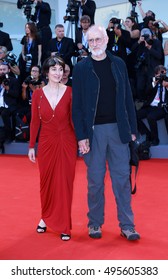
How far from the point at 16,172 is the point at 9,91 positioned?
7.12 ft

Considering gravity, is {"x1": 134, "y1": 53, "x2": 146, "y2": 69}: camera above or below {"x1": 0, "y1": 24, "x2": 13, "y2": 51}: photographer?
below

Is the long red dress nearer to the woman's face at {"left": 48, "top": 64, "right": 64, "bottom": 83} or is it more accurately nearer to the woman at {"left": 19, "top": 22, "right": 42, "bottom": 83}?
the woman's face at {"left": 48, "top": 64, "right": 64, "bottom": 83}

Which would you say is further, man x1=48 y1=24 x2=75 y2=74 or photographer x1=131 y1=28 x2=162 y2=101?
man x1=48 y1=24 x2=75 y2=74

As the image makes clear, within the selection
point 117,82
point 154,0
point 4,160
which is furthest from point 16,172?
point 154,0

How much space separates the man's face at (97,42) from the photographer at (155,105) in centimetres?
415

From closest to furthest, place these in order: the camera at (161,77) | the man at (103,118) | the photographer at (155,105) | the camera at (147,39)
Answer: the man at (103,118) < the camera at (161,77) < the photographer at (155,105) < the camera at (147,39)

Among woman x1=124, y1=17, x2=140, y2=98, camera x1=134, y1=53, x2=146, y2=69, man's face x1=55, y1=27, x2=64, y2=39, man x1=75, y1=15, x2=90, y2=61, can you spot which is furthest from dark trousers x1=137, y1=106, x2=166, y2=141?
man's face x1=55, y1=27, x2=64, y2=39

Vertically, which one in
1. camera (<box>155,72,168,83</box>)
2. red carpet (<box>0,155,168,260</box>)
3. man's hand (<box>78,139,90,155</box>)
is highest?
camera (<box>155,72,168,83</box>)

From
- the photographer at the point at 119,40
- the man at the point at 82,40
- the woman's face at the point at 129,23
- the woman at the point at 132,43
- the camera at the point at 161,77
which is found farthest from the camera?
the woman's face at the point at 129,23

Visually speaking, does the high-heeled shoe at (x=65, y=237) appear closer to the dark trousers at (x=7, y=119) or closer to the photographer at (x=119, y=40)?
the dark trousers at (x=7, y=119)

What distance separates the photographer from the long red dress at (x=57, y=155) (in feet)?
12.0

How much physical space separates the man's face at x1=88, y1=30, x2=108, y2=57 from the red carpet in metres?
1.36

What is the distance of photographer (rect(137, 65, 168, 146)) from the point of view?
7.53 m

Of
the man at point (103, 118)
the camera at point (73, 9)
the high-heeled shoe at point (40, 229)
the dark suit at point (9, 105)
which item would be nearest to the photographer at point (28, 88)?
the dark suit at point (9, 105)
